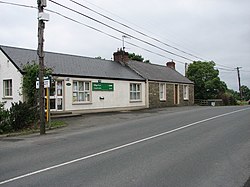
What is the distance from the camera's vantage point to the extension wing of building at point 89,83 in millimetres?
21531

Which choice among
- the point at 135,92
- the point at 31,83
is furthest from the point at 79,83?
the point at 135,92

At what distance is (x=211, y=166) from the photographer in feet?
23.4

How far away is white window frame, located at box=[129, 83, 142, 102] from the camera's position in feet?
95.7

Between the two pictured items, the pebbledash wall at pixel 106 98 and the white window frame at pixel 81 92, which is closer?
the pebbledash wall at pixel 106 98

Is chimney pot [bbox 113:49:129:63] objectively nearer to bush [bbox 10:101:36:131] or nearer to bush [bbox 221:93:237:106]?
bush [bbox 10:101:36:131]

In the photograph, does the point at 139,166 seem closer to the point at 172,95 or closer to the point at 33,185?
the point at 33,185

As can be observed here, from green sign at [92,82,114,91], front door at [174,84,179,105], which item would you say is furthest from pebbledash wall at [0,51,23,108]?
front door at [174,84,179,105]

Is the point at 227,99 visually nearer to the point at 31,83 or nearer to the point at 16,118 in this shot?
the point at 31,83

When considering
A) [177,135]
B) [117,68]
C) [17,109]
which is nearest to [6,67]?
[17,109]

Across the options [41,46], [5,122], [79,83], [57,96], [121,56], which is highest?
[121,56]

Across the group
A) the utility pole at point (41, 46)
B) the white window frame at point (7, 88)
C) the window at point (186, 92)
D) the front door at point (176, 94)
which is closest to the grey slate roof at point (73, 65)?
the white window frame at point (7, 88)

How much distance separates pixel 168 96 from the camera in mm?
34188

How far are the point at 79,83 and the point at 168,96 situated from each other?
13602mm

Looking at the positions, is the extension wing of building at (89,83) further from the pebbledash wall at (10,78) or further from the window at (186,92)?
the window at (186,92)
